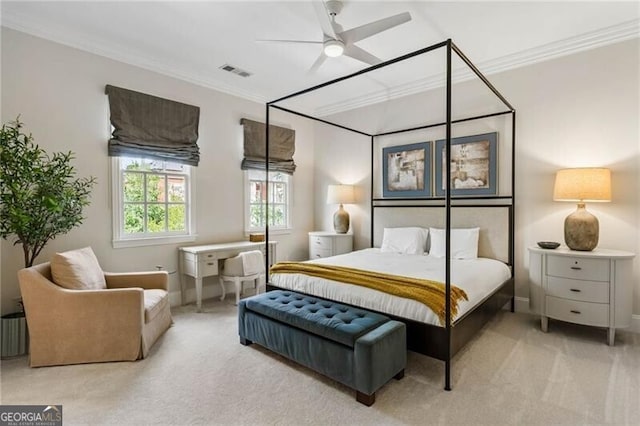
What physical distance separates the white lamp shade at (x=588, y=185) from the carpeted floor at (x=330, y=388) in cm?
132

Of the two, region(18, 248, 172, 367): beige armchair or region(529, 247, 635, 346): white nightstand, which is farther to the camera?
region(529, 247, 635, 346): white nightstand

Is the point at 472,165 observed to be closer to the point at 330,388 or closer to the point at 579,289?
the point at 579,289

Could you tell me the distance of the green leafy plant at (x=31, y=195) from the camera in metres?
2.58

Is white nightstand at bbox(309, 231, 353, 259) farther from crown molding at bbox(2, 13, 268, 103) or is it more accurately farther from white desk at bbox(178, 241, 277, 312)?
crown molding at bbox(2, 13, 268, 103)

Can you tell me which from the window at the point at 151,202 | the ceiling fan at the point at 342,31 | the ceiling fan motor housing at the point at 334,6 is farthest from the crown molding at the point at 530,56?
the window at the point at 151,202

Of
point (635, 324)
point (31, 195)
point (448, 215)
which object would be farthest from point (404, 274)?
point (31, 195)

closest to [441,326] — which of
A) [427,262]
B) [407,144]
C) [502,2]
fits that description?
[427,262]

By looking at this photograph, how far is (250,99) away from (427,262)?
11.2ft

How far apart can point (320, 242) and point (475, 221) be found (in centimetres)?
226

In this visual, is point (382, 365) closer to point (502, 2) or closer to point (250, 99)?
point (502, 2)

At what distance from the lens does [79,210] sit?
3092 mm

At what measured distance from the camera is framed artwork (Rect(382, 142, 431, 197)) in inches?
178

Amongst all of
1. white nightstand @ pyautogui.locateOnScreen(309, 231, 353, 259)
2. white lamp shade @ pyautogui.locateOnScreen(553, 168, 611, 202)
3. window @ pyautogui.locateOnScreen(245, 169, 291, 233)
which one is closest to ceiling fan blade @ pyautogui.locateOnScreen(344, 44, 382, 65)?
white lamp shade @ pyautogui.locateOnScreen(553, 168, 611, 202)

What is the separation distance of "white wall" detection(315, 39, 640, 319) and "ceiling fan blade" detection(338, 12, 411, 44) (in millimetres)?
2128
